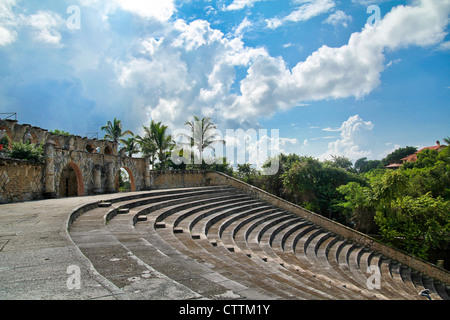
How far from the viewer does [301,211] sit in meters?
15.5

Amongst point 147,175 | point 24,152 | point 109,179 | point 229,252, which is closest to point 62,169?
point 109,179

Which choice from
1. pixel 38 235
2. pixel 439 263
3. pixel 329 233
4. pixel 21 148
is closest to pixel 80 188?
pixel 21 148

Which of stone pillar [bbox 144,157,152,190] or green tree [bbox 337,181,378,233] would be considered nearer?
green tree [bbox 337,181,378,233]

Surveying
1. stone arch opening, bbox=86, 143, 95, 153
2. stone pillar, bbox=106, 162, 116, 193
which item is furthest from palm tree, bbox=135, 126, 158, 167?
stone pillar, bbox=106, 162, 116, 193

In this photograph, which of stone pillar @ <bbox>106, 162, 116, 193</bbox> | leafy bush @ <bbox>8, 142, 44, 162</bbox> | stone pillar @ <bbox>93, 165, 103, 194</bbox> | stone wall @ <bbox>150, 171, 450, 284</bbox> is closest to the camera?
leafy bush @ <bbox>8, 142, 44, 162</bbox>

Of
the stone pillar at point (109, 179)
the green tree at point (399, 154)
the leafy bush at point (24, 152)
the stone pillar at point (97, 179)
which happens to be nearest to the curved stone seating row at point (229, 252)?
the leafy bush at point (24, 152)

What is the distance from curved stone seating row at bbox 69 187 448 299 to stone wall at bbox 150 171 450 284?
0.50 metres

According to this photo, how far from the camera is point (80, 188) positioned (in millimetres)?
12812

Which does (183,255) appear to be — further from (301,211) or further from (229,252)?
(301,211)

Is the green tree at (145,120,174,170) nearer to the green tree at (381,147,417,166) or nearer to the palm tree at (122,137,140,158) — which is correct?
the palm tree at (122,137,140,158)

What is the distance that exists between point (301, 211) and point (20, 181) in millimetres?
13017

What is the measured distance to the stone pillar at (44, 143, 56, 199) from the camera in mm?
10234
